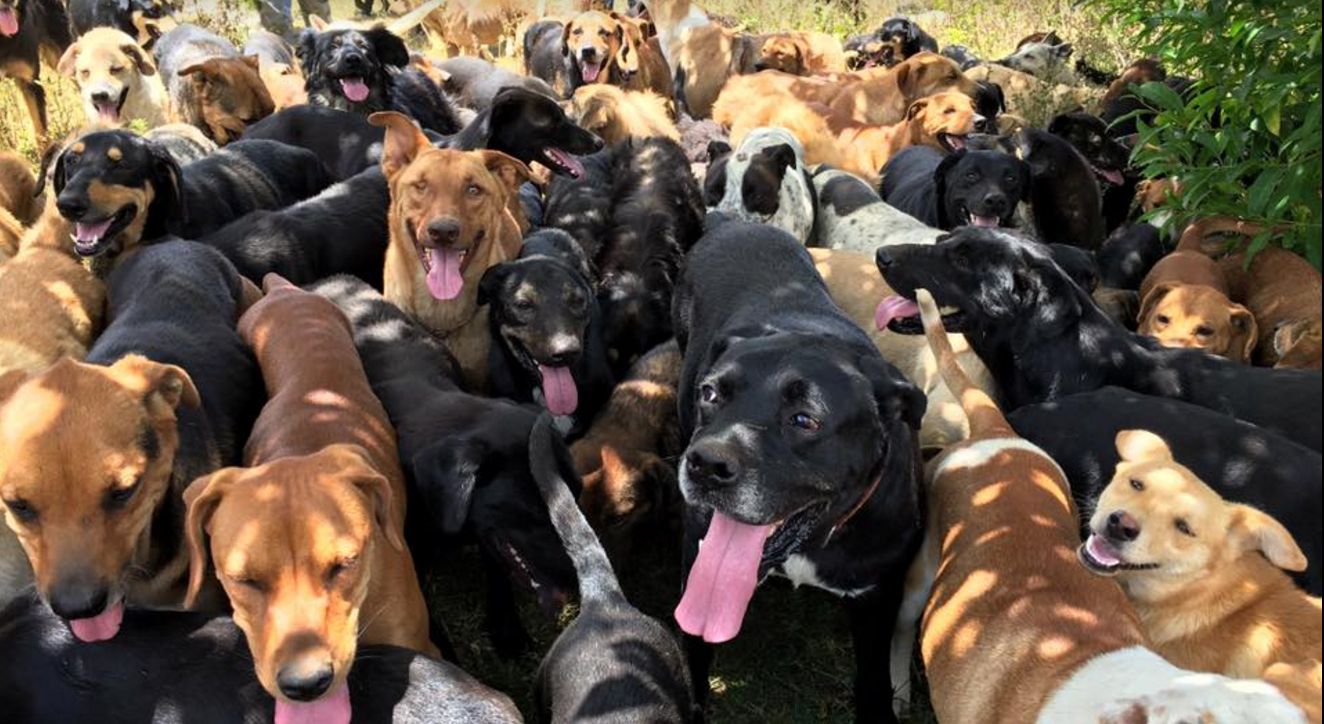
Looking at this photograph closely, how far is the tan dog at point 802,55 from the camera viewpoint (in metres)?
14.4

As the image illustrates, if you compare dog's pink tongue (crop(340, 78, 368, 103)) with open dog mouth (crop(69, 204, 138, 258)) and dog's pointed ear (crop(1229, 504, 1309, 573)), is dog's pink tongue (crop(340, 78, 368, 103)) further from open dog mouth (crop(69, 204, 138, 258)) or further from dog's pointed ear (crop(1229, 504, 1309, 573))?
dog's pointed ear (crop(1229, 504, 1309, 573))

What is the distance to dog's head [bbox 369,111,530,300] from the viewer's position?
6.43 meters

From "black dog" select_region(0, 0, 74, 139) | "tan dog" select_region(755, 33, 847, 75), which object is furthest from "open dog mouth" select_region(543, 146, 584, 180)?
"tan dog" select_region(755, 33, 847, 75)

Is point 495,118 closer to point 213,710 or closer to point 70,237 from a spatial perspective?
point 70,237

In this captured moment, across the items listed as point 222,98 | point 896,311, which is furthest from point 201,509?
point 222,98

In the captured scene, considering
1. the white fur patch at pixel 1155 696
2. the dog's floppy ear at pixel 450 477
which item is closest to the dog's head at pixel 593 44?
the dog's floppy ear at pixel 450 477

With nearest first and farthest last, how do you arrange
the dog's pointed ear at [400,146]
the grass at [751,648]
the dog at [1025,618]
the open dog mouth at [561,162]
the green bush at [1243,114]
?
the dog at [1025,618]
the grass at [751,648]
the green bush at [1243,114]
the dog's pointed ear at [400,146]
the open dog mouth at [561,162]

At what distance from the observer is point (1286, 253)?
6871 mm

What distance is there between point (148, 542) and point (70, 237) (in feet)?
9.94

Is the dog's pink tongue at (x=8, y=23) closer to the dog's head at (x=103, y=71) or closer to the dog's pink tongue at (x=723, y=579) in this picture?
the dog's head at (x=103, y=71)

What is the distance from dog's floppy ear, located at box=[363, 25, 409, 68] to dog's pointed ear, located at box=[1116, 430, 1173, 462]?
310 inches

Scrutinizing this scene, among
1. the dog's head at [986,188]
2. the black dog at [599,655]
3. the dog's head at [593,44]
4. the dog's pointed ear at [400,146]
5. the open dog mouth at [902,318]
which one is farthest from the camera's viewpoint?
the dog's head at [593,44]

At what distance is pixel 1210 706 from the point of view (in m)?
2.88

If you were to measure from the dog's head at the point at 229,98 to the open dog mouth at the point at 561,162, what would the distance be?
360cm
